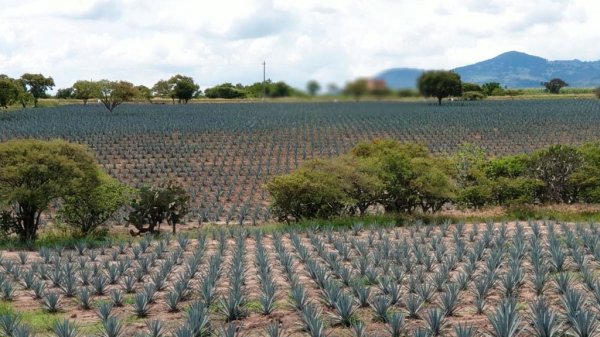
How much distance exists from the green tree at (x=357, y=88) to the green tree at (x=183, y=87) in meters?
94.4

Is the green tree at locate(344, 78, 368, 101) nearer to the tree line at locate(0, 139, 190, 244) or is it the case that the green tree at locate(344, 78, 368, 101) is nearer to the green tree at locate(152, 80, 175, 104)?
the tree line at locate(0, 139, 190, 244)

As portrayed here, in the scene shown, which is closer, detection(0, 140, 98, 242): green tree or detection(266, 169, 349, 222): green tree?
detection(0, 140, 98, 242): green tree

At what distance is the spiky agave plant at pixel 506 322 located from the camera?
7.11m

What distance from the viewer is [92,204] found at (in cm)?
1730

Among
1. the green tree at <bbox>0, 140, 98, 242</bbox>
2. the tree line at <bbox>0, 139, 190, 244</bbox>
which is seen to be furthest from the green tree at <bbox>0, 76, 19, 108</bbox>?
the green tree at <bbox>0, 140, 98, 242</bbox>

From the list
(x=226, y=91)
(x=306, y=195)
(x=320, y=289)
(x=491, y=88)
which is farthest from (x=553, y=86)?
(x=320, y=289)

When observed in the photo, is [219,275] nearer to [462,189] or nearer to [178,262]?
[178,262]

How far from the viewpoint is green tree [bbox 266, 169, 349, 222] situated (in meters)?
18.8

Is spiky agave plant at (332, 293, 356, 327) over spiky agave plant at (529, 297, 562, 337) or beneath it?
beneath

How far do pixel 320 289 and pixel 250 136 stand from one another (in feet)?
129

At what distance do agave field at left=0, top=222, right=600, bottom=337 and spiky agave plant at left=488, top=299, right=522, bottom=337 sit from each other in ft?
0.05

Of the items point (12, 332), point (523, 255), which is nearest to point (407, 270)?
point (523, 255)

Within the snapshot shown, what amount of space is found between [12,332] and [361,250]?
274 inches

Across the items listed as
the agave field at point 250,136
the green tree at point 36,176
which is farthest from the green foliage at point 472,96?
the green tree at point 36,176
